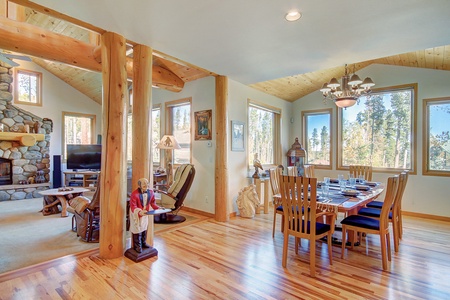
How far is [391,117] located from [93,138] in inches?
350

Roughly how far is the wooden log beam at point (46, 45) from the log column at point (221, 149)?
164 centimetres

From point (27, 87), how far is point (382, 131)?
31.0 feet

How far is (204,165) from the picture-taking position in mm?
4883

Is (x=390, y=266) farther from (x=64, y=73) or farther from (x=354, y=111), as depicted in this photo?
(x=64, y=73)

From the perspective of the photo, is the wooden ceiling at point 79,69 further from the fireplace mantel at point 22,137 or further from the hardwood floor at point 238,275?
the hardwood floor at point 238,275

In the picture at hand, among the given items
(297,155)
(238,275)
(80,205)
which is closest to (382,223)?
(238,275)

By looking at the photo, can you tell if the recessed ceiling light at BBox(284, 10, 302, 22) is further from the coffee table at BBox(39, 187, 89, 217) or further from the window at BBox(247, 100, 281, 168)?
the coffee table at BBox(39, 187, 89, 217)

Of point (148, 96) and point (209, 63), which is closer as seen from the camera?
point (148, 96)

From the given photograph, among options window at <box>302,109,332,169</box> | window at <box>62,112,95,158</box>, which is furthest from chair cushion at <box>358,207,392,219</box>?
window at <box>62,112,95,158</box>

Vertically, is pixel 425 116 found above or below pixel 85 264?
above

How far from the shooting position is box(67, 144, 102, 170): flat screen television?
7.27 m

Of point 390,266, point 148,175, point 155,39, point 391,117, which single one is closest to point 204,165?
point 148,175

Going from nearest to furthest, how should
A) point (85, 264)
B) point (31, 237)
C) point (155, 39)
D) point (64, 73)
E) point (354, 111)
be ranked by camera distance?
1. point (85, 264)
2. point (155, 39)
3. point (31, 237)
4. point (354, 111)
5. point (64, 73)

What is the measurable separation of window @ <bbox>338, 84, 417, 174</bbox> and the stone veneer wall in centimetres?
811
